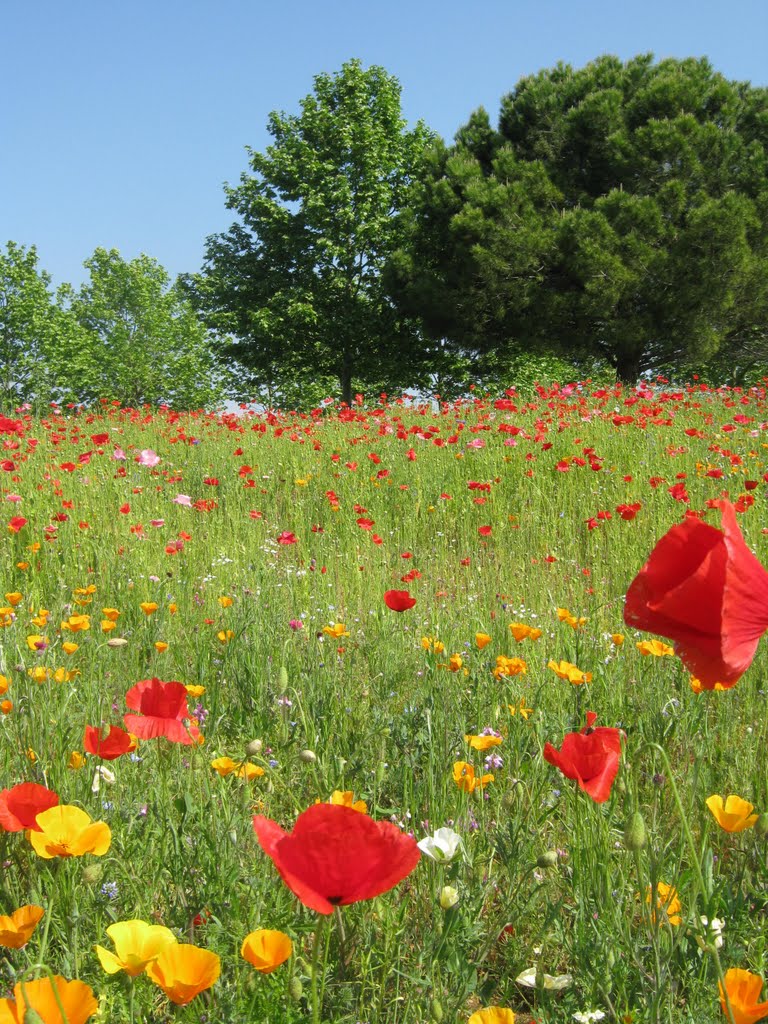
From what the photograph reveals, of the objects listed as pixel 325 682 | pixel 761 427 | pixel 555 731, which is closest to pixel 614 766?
pixel 555 731

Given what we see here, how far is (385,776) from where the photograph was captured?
2.02m

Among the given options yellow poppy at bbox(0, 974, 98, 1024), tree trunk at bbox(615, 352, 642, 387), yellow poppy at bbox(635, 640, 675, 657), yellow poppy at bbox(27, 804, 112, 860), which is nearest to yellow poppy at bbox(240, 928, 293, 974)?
yellow poppy at bbox(0, 974, 98, 1024)

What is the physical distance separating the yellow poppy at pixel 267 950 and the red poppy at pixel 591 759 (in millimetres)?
448

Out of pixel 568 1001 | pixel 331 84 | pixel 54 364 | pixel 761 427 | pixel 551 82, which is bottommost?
pixel 568 1001

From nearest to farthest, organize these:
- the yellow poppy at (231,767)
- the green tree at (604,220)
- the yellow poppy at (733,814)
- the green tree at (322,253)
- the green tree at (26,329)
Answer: the yellow poppy at (733,814)
the yellow poppy at (231,767)
the green tree at (604,220)
the green tree at (322,253)
the green tree at (26,329)

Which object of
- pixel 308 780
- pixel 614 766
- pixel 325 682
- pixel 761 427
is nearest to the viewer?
pixel 614 766

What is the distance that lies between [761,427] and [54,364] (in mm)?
31732

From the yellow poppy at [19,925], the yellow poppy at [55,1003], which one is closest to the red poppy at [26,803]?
the yellow poppy at [19,925]

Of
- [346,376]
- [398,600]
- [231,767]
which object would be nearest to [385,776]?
[398,600]

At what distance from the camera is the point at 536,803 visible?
1.83 metres

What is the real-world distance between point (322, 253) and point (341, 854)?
24270 millimetres

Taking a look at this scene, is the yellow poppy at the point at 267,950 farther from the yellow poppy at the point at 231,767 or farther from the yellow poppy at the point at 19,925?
the yellow poppy at the point at 231,767

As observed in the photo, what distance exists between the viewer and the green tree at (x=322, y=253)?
23438 mm

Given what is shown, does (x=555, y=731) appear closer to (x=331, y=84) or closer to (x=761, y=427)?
(x=761, y=427)
